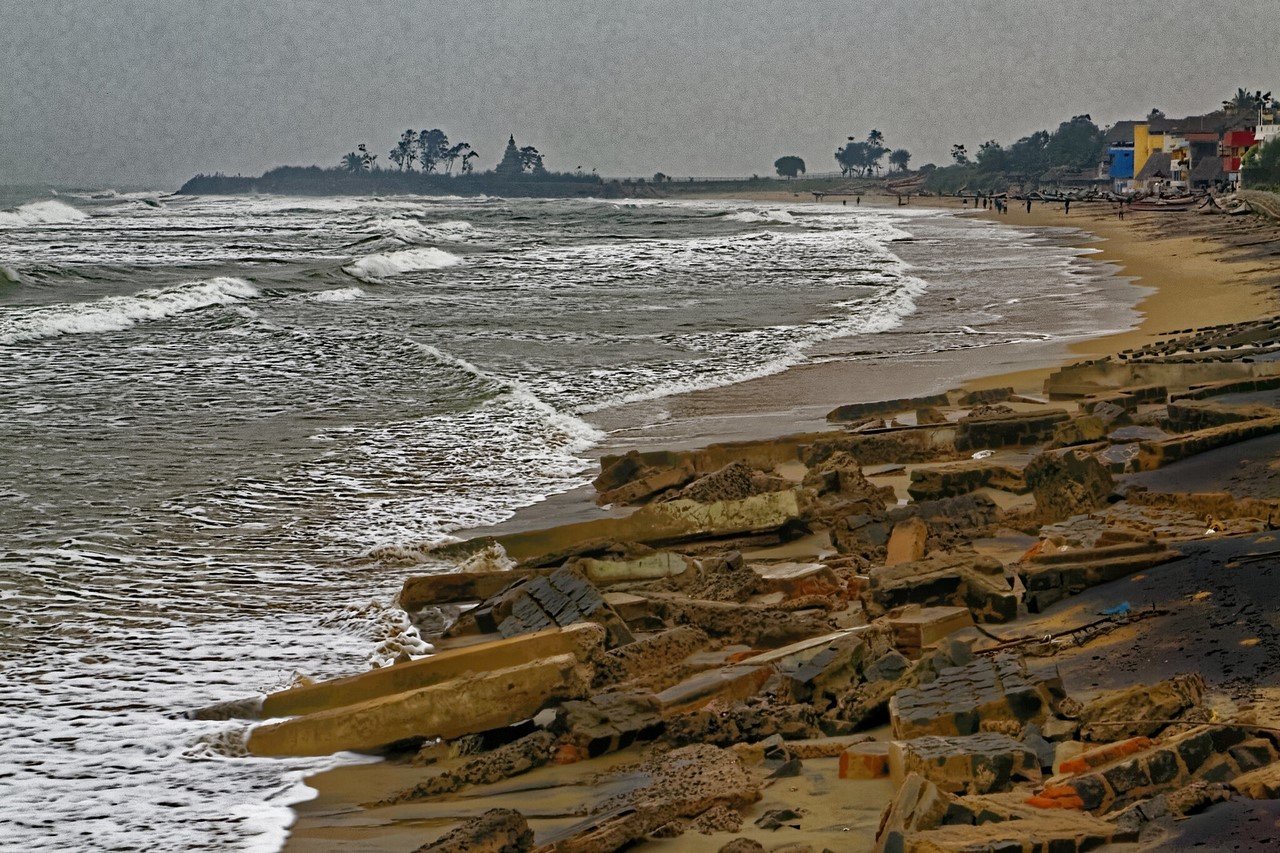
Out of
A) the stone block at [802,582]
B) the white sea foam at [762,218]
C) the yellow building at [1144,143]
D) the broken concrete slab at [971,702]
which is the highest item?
the yellow building at [1144,143]

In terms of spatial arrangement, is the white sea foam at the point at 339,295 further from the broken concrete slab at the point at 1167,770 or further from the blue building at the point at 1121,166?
the blue building at the point at 1121,166

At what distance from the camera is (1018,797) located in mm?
3906

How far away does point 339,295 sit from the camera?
104 feet

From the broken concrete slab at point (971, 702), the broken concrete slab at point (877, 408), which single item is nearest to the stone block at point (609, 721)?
the broken concrete slab at point (971, 702)

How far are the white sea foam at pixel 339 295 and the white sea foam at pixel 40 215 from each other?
Answer: 4487 centimetres

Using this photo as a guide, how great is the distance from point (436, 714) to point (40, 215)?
7926 centimetres

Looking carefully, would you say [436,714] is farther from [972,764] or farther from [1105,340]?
[1105,340]

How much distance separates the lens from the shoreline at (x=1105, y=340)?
16.8ft

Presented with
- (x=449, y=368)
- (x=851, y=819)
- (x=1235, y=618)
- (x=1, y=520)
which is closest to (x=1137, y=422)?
(x=1235, y=618)

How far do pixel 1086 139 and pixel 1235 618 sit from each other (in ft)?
574

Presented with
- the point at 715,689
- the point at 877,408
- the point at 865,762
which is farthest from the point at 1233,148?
the point at 865,762

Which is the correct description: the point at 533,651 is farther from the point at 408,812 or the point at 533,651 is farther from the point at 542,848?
the point at 542,848

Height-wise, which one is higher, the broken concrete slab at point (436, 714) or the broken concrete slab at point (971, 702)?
the broken concrete slab at point (971, 702)

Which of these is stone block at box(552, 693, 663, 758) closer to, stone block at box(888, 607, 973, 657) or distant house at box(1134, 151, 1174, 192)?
stone block at box(888, 607, 973, 657)
